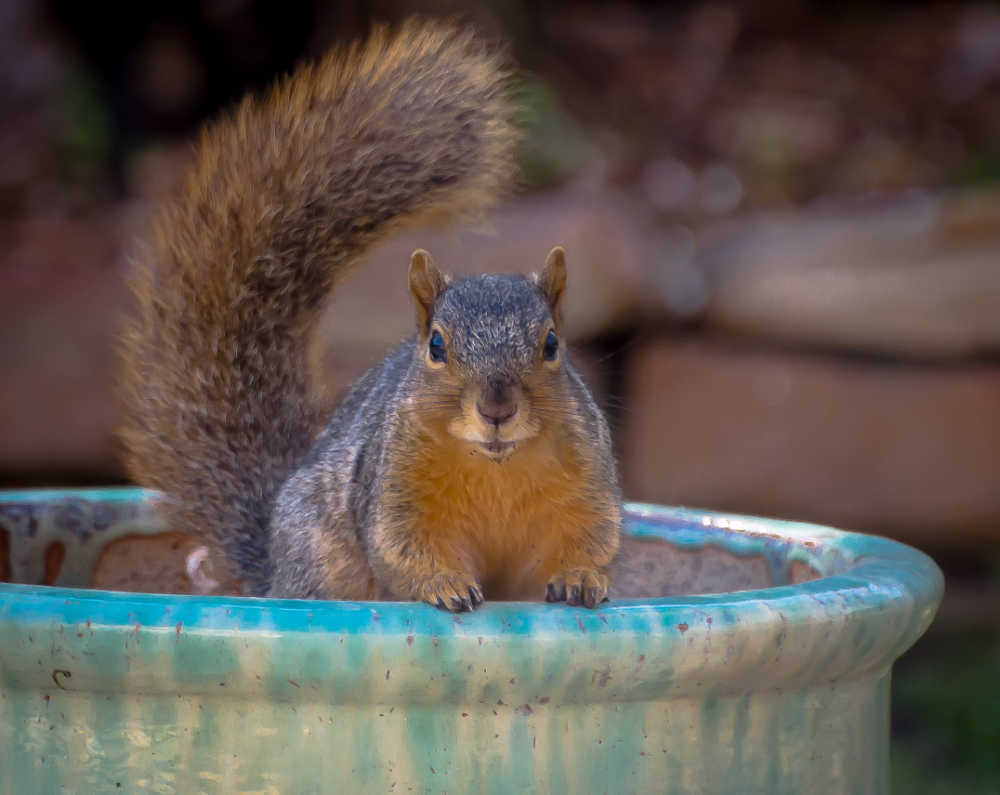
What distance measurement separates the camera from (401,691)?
0.92m

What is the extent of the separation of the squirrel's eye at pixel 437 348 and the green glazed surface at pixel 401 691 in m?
0.36

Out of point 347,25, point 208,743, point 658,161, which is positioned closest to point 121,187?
point 347,25

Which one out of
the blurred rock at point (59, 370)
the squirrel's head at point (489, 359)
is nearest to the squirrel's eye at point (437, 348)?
the squirrel's head at point (489, 359)

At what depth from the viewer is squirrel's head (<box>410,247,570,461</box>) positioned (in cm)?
118

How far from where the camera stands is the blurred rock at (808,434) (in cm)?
330

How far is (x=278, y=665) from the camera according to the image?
0.91 metres

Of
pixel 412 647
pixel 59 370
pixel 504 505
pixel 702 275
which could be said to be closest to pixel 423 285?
pixel 504 505

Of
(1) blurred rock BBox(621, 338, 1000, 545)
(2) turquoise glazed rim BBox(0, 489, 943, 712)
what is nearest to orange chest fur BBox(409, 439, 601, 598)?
(2) turquoise glazed rim BBox(0, 489, 943, 712)

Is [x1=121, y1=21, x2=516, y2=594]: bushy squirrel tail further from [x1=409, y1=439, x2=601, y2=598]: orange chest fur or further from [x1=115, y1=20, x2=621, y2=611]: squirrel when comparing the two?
[x1=409, y1=439, x2=601, y2=598]: orange chest fur

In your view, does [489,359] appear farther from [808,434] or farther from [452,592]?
[808,434]

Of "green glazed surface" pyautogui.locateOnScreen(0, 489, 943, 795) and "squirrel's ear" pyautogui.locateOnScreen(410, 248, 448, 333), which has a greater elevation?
"squirrel's ear" pyautogui.locateOnScreen(410, 248, 448, 333)

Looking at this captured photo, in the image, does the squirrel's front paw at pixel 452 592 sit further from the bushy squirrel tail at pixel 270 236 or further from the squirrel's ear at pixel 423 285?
the bushy squirrel tail at pixel 270 236

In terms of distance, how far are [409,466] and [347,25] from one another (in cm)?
289

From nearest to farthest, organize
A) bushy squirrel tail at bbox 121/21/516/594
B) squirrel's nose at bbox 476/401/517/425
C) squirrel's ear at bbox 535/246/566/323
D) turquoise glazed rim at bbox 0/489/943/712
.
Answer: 1. turquoise glazed rim at bbox 0/489/943/712
2. squirrel's nose at bbox 476/401/517/425
3. squirrel's ear at bbox 535/246/566/323
4. bushy squirrel tail at bbox 121/21/516/594
